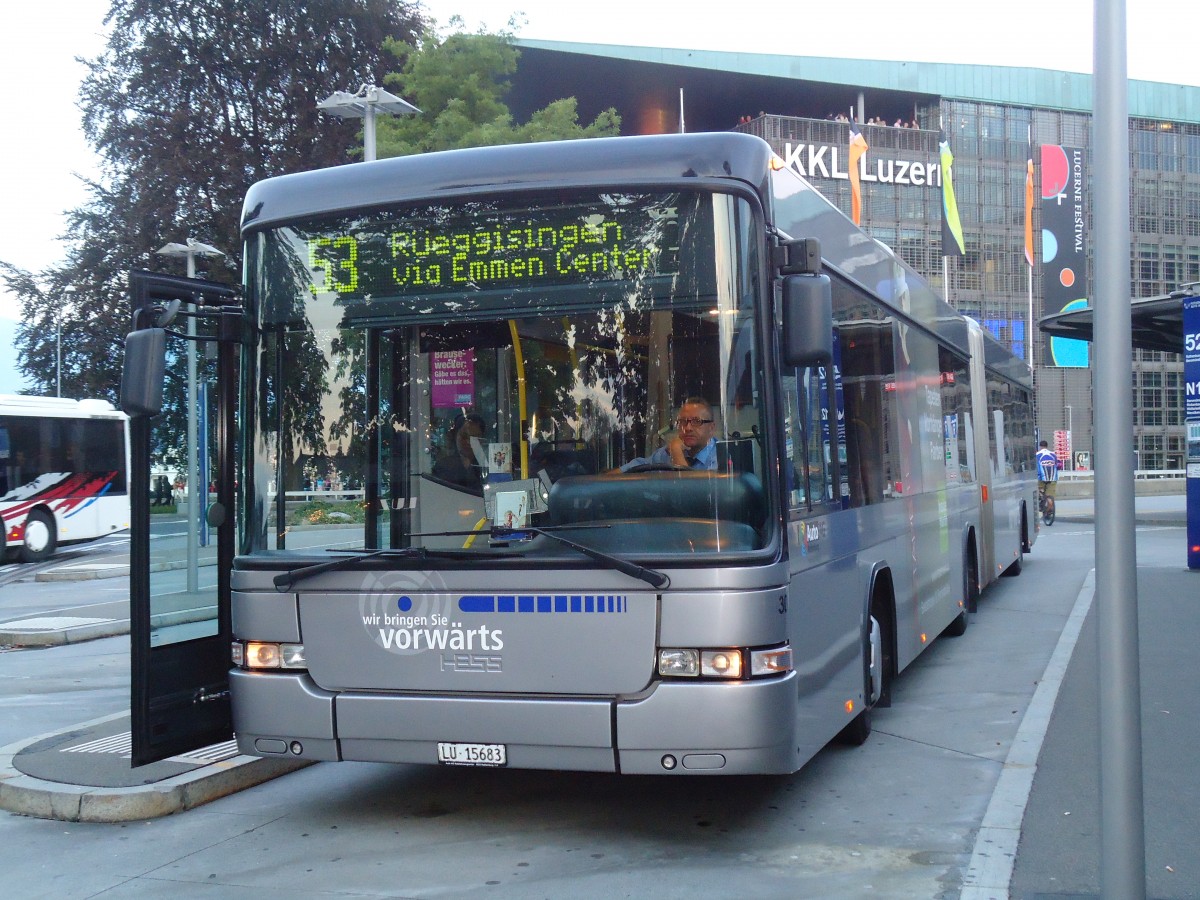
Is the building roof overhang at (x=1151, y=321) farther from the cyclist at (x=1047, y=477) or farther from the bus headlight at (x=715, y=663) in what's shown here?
the bus headlight at (x=715, y=663)

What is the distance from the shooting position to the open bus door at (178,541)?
19.2 ft

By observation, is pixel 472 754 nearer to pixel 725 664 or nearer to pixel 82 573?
pixel 725 664

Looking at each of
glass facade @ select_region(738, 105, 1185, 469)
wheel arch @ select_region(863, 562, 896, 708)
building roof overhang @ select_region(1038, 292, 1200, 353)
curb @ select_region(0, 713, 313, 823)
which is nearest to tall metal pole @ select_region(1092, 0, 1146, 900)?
wheel arch @ select_region(863, 562, 896, 708)

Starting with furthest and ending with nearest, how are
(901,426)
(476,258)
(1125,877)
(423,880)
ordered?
(901,426)
(476,258)
(423,880)
(1125,877)

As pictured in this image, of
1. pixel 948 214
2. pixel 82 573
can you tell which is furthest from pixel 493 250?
pixel 948 214

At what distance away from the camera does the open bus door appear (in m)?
5.86

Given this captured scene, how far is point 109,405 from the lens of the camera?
3003 centimetres

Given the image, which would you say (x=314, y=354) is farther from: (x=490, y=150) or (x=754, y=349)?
(x=754, y=349)

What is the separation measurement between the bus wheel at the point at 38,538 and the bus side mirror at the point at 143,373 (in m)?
23.7

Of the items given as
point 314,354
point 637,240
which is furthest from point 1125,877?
point 314,354

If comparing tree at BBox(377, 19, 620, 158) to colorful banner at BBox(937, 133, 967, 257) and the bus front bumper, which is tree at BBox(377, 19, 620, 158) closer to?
the bus front bumper

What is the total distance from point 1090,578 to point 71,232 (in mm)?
20594

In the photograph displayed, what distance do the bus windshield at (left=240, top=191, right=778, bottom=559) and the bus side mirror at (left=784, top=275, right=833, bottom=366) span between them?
13 centimetres

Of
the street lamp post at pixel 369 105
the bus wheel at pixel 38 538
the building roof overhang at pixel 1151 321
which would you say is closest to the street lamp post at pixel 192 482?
the street lamp post at pixel 369 105
